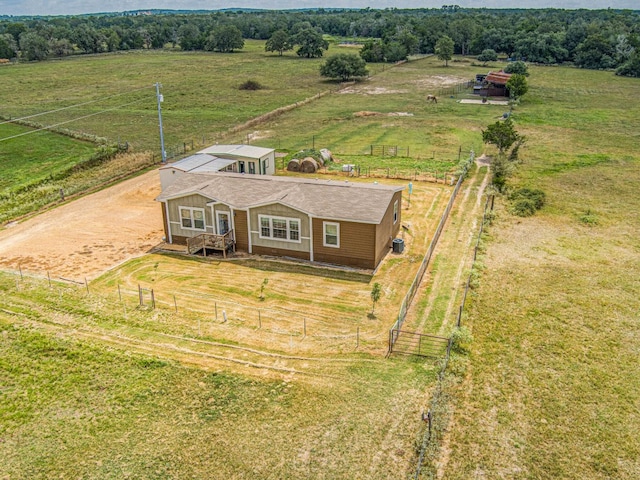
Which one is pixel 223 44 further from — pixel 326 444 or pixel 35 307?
pixel 326 444

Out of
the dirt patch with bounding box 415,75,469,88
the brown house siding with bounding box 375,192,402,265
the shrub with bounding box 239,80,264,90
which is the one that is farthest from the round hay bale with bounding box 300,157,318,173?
the dirt patch with bounding box 415,75,469,88

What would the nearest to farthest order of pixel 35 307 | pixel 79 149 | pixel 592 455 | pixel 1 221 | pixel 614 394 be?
pixel 592 455, pixel 614 394, pixel 35 307, pixel 1 221, pixel 79 149

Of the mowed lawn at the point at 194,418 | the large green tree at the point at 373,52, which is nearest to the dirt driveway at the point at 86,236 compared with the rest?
the mowed lawn at the point at 194,418

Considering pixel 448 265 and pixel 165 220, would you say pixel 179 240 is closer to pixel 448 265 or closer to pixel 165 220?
pixel 165 220

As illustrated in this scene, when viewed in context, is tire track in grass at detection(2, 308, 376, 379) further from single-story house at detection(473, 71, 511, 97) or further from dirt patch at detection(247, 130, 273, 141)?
single-story house at detection(473, 71, 511, 97)

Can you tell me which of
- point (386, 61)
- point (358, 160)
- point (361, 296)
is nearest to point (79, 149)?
point (358, 160)

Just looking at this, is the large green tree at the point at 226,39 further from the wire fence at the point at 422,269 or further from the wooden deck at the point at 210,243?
the wooden deck at the point at 210,243
